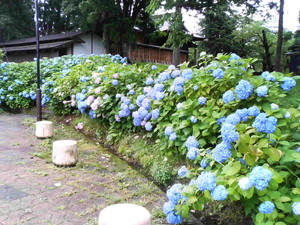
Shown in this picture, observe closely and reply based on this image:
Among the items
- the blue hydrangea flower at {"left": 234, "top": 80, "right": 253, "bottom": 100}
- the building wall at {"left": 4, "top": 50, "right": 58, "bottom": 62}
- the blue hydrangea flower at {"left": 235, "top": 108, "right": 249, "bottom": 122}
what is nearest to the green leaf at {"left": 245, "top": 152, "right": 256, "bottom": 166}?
the blue hydrangea flower at {"left": 235, "top": 108, "right": 249, "bottom": 122}

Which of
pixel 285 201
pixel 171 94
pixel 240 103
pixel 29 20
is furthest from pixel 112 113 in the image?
pixel 29 20

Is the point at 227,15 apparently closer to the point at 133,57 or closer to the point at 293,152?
the point at 133,57

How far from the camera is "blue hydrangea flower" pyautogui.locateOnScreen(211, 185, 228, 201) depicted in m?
1.69

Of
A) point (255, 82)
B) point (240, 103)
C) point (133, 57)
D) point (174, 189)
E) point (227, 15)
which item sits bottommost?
point (174, 189)

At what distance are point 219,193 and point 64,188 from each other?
203 cm

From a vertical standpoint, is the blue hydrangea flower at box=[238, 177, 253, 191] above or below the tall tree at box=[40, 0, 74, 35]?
below

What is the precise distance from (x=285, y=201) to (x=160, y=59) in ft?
62.2

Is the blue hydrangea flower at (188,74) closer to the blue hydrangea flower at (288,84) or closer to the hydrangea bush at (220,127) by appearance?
the hydrangea bush at (220,127)

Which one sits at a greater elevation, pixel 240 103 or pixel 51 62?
pixel 51 62

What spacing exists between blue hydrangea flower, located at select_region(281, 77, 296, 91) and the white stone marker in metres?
1.65

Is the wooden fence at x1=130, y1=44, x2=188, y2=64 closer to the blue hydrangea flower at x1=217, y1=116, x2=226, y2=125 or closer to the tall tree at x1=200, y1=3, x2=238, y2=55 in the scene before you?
the tall tree at x1=200, y1=3, x2=238, y2=55

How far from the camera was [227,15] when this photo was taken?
1798 centimetres

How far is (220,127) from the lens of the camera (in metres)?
2.74

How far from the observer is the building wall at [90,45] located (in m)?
18.3
